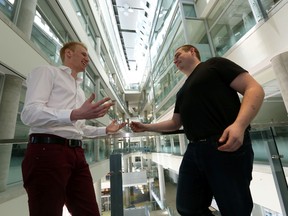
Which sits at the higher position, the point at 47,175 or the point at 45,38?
the point at 45,38

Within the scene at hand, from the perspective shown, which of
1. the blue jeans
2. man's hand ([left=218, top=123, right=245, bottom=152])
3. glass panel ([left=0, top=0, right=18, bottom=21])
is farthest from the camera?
glass panel ([left=0, top=0, right=18, bottom=21])

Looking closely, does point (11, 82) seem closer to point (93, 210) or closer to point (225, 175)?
point (93, 210)

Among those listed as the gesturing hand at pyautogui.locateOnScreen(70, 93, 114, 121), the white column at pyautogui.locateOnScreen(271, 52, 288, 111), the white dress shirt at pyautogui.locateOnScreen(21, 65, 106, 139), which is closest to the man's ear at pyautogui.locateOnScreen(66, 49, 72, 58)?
the white dress shirt at pyautogui.locateOnScreen(21, 65, 106, 139)

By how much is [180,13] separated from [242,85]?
6.22 meters

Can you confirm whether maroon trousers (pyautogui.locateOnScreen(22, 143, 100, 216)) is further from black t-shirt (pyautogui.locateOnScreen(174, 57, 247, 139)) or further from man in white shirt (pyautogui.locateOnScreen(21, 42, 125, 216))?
black t-shirt (pyautogui.locateOnScreen(174, 57, 247, 139))

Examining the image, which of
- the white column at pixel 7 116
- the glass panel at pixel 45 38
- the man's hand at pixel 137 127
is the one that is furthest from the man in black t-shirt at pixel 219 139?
the glass panel at pixel 45 38

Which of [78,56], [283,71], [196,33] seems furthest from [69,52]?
[196,33]

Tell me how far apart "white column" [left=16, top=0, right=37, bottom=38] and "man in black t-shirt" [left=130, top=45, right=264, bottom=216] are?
3007 mm

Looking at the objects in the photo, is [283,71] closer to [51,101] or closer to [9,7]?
[51,101]

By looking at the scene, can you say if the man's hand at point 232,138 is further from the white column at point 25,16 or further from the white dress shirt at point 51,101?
the white column at point 25,16

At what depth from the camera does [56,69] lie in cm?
104

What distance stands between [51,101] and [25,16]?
279 centimetres

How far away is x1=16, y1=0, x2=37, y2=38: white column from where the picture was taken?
2831 mm

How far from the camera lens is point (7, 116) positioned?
8.05 feet
